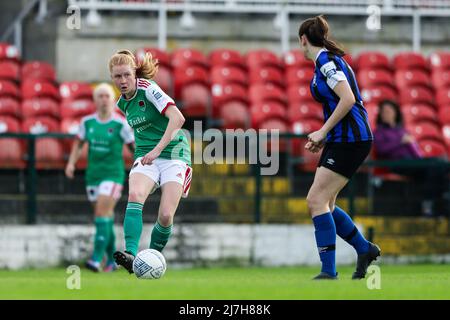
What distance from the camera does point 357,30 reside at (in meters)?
22.2

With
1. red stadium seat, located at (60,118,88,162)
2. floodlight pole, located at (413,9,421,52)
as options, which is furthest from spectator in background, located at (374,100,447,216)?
floodlight pole, located at (413,9,421,52)

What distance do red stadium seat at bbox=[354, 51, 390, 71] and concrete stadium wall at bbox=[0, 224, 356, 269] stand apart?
4.55 metres

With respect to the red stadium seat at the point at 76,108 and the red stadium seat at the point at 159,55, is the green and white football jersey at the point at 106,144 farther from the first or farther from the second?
the red stadium seat at the point at 159,55

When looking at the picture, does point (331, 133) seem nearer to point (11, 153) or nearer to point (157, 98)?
point (157, 98)

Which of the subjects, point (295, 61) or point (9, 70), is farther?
point (295, 61)

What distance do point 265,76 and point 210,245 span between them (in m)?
4.04

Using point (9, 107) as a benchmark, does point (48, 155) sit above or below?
below

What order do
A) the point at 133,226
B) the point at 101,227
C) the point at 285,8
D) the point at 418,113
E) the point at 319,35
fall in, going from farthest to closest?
the point at 285,8 → the point at 418,113 → the point at 101,227 → the point at 133,226 → the point at 319,35

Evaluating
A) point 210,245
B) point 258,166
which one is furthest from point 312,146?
point 210,245

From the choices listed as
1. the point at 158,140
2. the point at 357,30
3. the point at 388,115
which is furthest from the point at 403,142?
the point at 158,140

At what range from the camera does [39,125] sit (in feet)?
60.5

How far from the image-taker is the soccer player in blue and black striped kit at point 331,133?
10727 millimetres

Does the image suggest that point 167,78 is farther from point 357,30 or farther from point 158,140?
point 158,140

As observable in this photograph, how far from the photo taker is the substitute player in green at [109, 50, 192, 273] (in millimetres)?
11180
